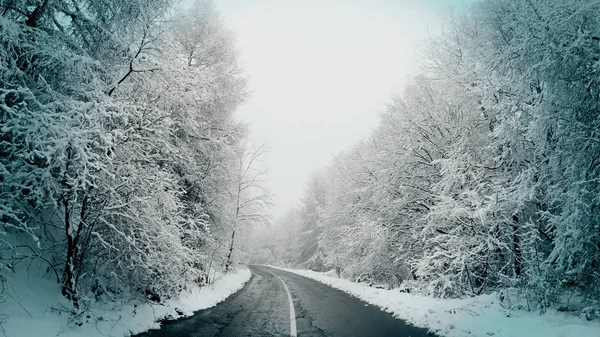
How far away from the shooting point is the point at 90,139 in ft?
15.7

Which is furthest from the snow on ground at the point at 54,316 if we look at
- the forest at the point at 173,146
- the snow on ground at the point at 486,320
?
the snow on ground at the point at 486,320

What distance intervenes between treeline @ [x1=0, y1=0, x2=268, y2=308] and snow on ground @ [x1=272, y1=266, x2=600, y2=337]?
6056mm

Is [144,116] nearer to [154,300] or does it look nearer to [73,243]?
[73,243]

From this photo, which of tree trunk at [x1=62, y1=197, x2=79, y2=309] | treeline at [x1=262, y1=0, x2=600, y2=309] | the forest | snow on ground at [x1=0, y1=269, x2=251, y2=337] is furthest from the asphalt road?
treeline at [x1=262, y1=0, x2=600, y2=309]

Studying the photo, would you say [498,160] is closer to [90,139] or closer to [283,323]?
[283,323]

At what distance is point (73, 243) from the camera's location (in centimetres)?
541

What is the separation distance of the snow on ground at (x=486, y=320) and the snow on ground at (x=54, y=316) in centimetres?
613

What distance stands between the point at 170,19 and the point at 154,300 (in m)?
6.49

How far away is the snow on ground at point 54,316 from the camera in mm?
A: 4388

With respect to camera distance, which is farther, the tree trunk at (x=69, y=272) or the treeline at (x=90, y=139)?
the tree trunk at (x=69, y=272)

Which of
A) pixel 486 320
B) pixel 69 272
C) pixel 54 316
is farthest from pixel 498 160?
pixel 54 316

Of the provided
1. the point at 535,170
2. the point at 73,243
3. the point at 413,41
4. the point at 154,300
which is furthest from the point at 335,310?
the point at 413,41

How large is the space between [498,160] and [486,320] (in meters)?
5.71

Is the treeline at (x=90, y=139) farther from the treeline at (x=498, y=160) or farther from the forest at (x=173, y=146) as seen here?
the treeline at (x=498, y=160)
